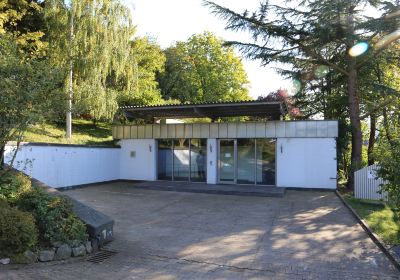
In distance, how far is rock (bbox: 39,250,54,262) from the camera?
587 centimetres

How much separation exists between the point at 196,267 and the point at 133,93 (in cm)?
1800

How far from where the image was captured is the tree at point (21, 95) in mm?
6812

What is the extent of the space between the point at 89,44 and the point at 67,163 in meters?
6.96

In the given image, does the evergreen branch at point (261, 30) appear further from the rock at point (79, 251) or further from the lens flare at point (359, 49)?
the rock at point (79, 251)

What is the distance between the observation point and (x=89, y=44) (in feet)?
61.8

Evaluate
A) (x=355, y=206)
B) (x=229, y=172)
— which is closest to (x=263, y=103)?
(x=229, y=172)

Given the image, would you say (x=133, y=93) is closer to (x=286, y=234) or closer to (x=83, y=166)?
(x=83, y=166)

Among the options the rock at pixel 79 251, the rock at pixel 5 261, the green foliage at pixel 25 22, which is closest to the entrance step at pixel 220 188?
the green foliage at pixel 25 22

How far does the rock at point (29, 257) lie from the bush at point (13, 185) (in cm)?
157

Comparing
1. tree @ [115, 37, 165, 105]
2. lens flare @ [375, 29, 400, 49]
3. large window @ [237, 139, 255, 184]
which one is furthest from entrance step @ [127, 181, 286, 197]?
lens flare @ [375, 29, 400, 49]

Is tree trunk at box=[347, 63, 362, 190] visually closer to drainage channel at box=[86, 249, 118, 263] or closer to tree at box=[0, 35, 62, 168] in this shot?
drainage channel at box=[86, 249, 118, 263]

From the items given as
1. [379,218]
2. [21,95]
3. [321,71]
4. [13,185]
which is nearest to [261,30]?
[321,71]

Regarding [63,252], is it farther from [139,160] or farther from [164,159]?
[139,160]

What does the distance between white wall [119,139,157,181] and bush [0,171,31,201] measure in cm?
1119
